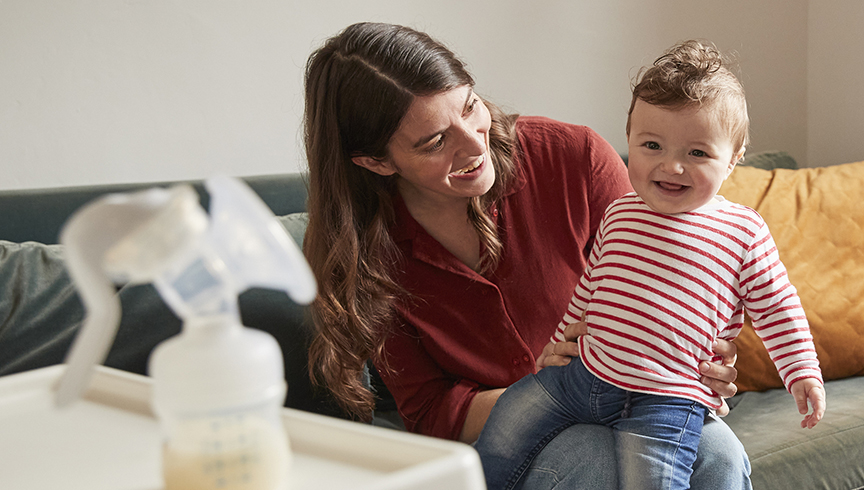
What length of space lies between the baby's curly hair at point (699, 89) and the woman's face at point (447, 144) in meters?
0.32

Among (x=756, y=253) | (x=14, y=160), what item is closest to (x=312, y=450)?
(x=756, y=253)

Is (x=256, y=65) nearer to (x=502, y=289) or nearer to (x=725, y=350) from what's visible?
(x=502, y=289)

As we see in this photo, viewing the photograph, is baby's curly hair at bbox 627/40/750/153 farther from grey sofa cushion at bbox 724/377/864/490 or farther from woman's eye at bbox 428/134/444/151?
grey sofa cushion at bbox 724/377/864/490

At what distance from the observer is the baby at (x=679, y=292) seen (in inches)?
42.2

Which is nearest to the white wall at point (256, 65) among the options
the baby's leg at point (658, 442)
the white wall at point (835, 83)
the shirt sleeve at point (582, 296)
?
the white wall at point (835, 83)

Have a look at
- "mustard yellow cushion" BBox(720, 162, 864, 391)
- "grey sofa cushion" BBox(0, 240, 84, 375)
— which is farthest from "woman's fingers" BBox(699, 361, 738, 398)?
"grey sofa cushion" BBox(0, 240, 84, 375)

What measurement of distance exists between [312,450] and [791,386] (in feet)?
2.57

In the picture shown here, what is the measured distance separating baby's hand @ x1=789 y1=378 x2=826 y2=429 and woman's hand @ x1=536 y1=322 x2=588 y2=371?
0.32m

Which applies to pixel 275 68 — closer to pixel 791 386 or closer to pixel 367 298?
pixel 367 298

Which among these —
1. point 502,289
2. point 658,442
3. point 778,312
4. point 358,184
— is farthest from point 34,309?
→ point 778,312

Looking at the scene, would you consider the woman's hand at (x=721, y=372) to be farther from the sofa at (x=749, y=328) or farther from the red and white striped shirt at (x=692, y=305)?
the sofa at (x=749, y=328)

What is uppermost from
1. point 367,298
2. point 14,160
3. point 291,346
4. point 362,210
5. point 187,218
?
point 187,218

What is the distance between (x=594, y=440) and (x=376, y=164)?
656 millimetres

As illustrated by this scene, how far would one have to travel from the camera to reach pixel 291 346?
154 cm
